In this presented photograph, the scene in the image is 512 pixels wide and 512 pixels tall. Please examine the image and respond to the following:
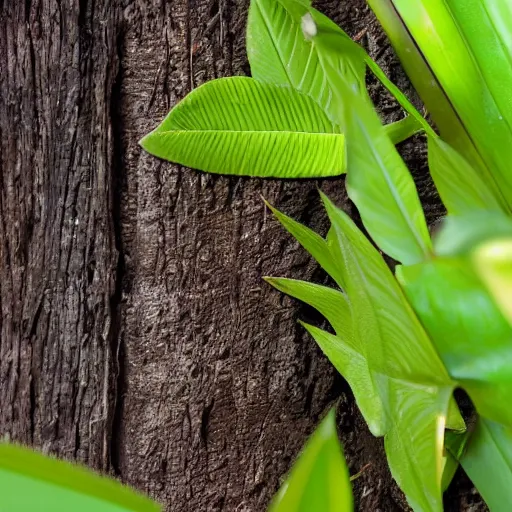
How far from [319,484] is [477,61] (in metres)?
0.32

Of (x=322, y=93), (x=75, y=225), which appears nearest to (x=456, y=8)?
(x=322, y=93)

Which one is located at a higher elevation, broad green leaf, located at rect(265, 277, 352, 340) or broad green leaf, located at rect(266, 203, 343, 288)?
broad green leaf, located at rect(266, 203, 343, 288)

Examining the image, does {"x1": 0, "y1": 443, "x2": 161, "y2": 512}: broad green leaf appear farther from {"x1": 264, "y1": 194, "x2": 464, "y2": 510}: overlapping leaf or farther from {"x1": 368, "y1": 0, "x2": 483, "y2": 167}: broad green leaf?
{"x1": 368, "y1": 0, "x2": 483, "y2": 167}: broad green leaf

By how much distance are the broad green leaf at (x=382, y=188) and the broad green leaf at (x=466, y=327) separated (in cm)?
2

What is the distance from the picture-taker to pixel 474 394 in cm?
30

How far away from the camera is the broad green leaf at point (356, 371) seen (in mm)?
336

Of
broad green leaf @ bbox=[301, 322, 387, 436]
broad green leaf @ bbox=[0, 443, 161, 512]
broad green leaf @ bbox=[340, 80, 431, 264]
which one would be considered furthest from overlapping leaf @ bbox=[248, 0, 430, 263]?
broad green leaf @ bbox=[0, 443, 161, 512]

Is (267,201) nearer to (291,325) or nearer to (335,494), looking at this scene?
(291,325)

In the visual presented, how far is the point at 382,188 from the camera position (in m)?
0.29

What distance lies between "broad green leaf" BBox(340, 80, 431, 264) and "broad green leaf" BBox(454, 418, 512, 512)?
0.47 feet

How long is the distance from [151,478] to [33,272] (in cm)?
22

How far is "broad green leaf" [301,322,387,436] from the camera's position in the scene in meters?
0.34

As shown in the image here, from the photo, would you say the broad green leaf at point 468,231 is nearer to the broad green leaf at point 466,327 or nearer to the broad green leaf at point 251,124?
the broad green leaf at point 466,327

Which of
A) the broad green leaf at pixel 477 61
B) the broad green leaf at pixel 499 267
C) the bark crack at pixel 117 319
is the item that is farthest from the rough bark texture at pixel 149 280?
the broad green leaf at pixel 499 267
